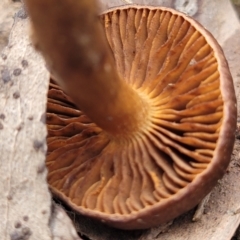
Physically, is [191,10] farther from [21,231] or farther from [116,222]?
[21,231]

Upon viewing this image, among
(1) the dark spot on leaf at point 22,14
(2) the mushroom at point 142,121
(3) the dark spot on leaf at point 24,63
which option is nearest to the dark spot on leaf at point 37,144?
(2) the mushroom at point 142,121

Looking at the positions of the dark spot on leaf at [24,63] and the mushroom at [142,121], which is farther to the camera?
the dark spot on leaf at [24,63]

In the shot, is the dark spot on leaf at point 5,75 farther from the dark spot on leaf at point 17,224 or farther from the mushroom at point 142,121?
the dark spot on leaf at point 17,224

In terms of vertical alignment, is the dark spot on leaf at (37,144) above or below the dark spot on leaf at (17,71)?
below

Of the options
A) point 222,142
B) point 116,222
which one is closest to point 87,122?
point 116,222

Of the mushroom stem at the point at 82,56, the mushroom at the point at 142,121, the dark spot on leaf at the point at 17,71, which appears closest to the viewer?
the mushroom stem at the point at 82,56

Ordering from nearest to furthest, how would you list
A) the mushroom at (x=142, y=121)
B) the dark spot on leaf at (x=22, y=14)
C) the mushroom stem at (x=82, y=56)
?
the mushroom stem at (x=82, y=56) → the mushroom at (x=142, y=121) → the dark spot on leaf at (x=22, y=14)

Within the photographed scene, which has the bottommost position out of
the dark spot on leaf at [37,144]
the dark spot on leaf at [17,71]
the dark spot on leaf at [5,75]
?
the dark spot on leaf at [37,144]

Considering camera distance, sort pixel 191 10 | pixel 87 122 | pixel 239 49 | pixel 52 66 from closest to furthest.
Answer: pixel 52 66 < pixel 87 122 < pixel 239 49 < pixel 191 10
